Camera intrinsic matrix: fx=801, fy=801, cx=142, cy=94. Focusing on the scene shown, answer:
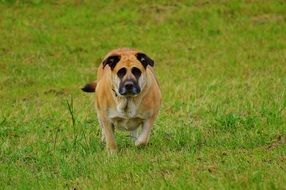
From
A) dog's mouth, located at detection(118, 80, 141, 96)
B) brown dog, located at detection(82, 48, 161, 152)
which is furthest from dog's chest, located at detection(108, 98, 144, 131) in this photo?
dog's mouth, located at detection(118, 80, 141, 96)

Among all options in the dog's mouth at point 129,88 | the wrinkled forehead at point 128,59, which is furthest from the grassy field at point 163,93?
the wrinkled forehead at point 128,59

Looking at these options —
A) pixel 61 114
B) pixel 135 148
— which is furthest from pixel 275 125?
pixel 61 114

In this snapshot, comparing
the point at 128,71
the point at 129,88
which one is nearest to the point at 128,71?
the point at 128,71

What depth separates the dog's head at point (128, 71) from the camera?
1040 cm

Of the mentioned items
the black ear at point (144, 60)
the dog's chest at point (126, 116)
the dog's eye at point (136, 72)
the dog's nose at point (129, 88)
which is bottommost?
the dog's chest at point (126, 116)

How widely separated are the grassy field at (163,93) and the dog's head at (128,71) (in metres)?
0.83

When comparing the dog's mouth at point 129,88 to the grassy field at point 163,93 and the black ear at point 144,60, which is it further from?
the grassy field at point 163,93

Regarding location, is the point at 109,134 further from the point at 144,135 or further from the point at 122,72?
the point at 122,72

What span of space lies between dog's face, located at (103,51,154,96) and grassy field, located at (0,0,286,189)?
83 cm

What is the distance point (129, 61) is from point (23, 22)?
17494 millimetres

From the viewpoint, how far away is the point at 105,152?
10633 mm

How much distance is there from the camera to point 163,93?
17.1 meters

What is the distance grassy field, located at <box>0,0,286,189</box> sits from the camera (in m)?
8.46

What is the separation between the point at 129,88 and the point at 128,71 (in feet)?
0.88
